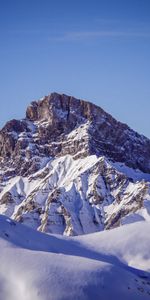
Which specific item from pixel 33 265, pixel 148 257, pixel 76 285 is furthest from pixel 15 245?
pixel 148 257

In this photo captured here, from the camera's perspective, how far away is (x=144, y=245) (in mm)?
128250

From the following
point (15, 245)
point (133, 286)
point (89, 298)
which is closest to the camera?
point (89, 298)

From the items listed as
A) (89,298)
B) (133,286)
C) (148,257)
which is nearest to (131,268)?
(148,257)

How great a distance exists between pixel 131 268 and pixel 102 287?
77.7ft

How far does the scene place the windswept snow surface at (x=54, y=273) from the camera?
8994 centimetres

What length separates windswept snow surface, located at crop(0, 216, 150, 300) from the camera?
89938 millimetres

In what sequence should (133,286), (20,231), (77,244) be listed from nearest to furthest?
(133,286), (20,231), (77,244)

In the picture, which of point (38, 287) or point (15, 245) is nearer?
point (38, 287)

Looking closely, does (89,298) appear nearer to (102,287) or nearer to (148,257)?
(102,287)

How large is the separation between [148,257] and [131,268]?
34.8 ft

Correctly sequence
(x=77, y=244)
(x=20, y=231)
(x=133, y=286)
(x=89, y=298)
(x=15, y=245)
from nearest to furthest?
(x=89, y=298) < (x=133, y=286) < (x=15, y=245) < (x=20, y=231) < (x=77, y=244)

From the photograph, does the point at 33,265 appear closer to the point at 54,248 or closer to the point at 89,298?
the point at 89,298

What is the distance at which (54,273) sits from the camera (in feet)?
307

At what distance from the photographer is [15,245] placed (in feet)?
343
